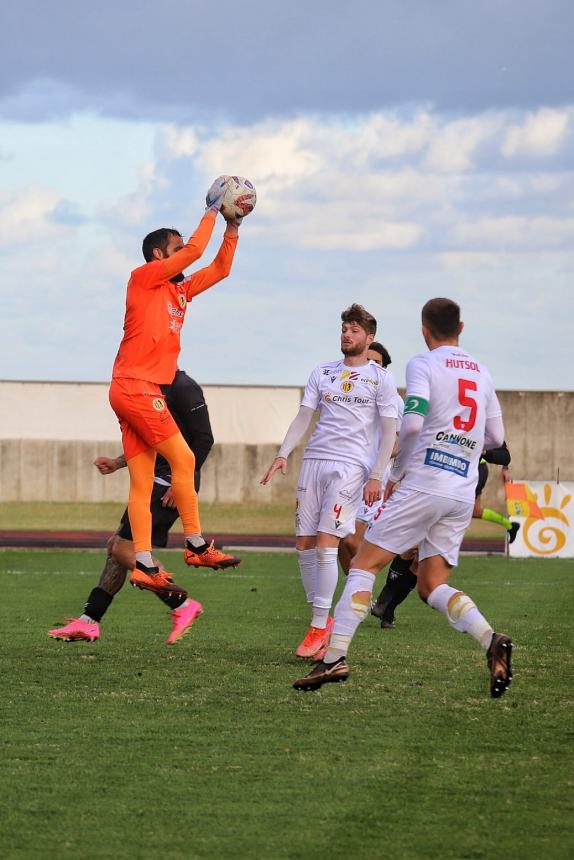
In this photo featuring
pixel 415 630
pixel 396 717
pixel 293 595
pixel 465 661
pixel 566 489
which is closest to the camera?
pixel 396 717

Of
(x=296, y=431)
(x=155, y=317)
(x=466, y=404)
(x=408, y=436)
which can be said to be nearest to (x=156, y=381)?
(x=155, y=317)

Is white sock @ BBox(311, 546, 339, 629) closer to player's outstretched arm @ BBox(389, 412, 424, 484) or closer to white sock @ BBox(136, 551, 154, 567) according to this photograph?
white sock @ BBox(136, 551, 154, 567)

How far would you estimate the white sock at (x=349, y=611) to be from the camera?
23.1 ft

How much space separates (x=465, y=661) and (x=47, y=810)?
4.40 meters

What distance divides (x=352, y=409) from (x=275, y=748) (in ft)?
11.1

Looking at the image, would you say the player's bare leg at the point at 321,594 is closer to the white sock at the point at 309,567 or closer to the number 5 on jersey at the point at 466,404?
the white sock at the point at 309,567

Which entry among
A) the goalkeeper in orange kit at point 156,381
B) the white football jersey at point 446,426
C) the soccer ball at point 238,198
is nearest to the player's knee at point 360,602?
the white football jersey at point 446,426

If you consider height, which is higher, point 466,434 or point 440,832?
point 466,434

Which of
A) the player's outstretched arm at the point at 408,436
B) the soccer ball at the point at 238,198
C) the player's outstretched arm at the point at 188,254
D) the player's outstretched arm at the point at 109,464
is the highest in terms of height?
the soccer ball at the point at 238,198

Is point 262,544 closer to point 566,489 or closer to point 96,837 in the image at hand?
point 566,489

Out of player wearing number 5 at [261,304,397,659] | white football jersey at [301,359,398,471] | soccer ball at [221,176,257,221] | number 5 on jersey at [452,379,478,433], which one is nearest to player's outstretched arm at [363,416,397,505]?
player wearing number 5 at [261,304,397,659]

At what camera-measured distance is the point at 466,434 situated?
6.91 metres

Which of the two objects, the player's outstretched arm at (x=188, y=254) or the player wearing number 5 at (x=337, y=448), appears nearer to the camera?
the player's outstretched arm at (x=188, y=254)

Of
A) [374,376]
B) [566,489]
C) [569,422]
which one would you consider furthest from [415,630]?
[569,422]
